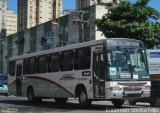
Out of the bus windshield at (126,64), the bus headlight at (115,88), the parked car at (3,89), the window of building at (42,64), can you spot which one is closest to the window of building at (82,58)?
the bus windshield at (126,64)

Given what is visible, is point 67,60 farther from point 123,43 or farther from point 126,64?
point 126,64

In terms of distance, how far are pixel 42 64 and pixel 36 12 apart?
6136 centimetres

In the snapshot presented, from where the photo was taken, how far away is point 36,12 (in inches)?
3433

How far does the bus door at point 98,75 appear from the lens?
20688 millimetres

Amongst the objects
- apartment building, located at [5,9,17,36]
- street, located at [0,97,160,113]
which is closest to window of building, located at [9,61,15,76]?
street, located at [0,97,160,113]

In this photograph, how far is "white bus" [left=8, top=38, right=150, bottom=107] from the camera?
67.0 feet

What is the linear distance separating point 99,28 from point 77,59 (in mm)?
13744

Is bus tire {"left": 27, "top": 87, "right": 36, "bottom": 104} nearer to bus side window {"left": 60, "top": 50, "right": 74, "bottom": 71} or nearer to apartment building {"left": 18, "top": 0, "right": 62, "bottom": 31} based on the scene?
bus side window {"left": 60, "top": 50, "right": 74, "bottom": 71}

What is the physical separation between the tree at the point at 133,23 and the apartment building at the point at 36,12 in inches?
1952

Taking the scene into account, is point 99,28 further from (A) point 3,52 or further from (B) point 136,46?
(A) point 3,52

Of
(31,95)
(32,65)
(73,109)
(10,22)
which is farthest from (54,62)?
(10,22)

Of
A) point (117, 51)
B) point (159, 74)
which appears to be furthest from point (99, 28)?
point (117, 51)

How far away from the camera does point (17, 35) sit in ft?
267

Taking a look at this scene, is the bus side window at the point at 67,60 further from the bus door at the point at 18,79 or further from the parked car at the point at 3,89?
the parked car at the point at 3,89
